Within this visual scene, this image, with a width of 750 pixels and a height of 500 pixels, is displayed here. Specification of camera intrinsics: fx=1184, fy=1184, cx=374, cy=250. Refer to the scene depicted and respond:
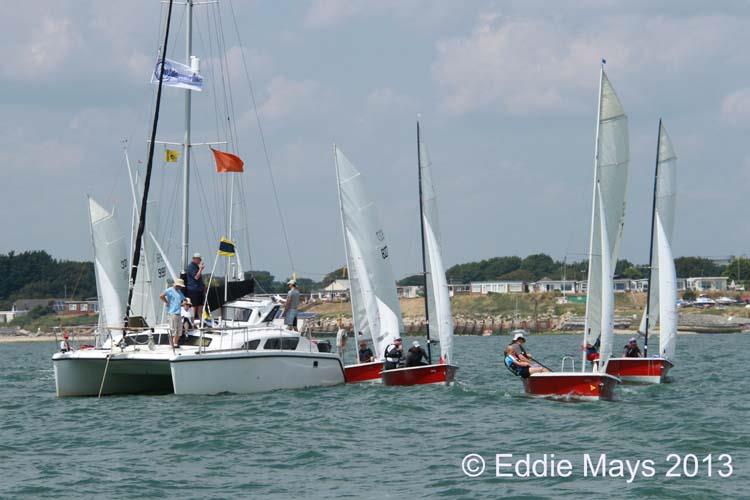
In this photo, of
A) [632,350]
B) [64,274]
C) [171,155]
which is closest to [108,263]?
[171,155]

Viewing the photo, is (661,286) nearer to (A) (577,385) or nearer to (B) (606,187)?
(B) (606,187)

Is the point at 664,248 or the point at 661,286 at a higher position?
the point at 664,248

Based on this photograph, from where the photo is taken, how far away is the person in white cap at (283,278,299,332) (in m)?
33.2

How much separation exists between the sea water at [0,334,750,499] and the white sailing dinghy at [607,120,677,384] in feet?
9.86

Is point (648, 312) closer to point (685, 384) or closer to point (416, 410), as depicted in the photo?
point (685, 384)

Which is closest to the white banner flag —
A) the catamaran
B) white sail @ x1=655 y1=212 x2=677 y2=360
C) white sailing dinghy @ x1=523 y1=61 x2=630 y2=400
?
the catamaran

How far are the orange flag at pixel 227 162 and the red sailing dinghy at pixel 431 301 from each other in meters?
5.43

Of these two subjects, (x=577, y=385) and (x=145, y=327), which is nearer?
(x=577, y=385)

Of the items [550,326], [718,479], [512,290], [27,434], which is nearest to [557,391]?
[718,479]

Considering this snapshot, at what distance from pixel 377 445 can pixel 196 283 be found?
36.7 ft

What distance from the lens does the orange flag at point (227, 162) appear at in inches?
1375

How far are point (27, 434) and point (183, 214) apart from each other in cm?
1078

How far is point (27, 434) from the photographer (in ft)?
79.4

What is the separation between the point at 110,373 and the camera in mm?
30188
